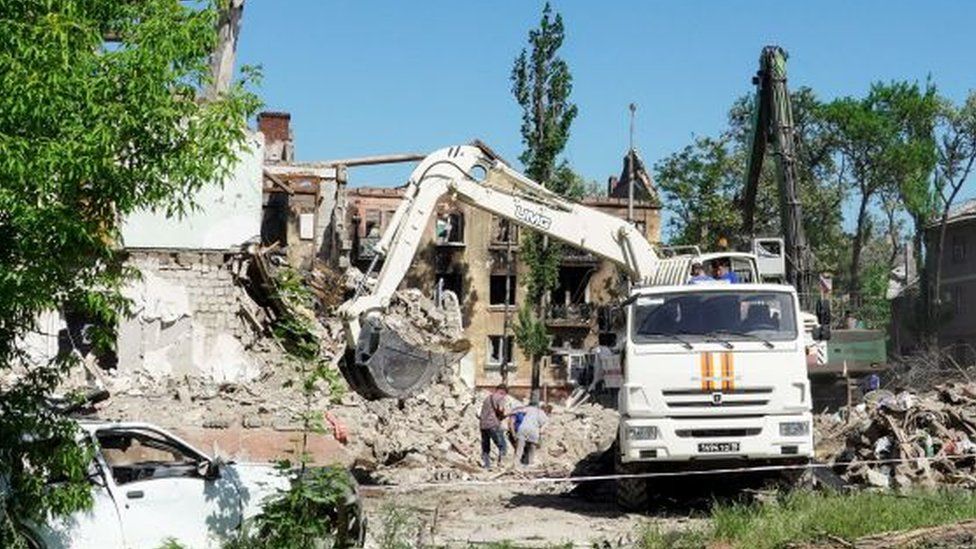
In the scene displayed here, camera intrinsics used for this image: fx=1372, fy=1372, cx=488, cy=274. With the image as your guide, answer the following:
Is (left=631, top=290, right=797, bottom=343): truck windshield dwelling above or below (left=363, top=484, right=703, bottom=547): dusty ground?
above

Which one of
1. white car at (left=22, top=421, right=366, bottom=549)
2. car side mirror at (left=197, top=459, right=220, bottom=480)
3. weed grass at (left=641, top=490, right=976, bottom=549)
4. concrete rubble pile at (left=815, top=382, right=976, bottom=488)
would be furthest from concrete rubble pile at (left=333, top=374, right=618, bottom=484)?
car side mirror at (left=197, top=459, right=220, bottom=480)

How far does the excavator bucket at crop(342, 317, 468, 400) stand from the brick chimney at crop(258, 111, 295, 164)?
32.3 m

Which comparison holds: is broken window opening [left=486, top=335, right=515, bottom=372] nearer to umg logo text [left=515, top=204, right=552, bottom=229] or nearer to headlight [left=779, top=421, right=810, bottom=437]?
umg logo text [left=515, top=204, right=552, bottom=229]

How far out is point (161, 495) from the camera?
12109mm

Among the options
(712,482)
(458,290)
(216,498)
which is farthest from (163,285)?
(458,290)

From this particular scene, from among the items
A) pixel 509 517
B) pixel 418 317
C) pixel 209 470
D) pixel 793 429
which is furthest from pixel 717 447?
pixel 418 317

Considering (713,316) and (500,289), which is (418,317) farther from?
(713,316)

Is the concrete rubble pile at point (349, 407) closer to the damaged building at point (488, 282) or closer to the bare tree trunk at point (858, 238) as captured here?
the damaged building at point (488, 282)

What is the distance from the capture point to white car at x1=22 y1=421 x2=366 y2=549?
1177 cm

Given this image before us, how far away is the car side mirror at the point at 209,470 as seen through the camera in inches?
486

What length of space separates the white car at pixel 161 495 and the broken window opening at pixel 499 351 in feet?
154

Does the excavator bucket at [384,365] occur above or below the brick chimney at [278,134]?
below

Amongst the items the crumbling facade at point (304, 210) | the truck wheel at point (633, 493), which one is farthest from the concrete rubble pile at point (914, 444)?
the crumbling facade at point (304, 210)

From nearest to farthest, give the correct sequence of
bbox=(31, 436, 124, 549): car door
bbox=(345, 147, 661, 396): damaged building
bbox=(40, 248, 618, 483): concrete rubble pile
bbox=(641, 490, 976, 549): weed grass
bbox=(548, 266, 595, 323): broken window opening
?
bbox=(31, 436, 124, 549): car door < bbox=(641, 490, 976, 549): weed grass < bbox=(40, 248, 618, 483): concrete rubble pile < bbox=(345, 147, 661, 396): damaged building < bbox=(548, 266, 595, 323): broken window opening
